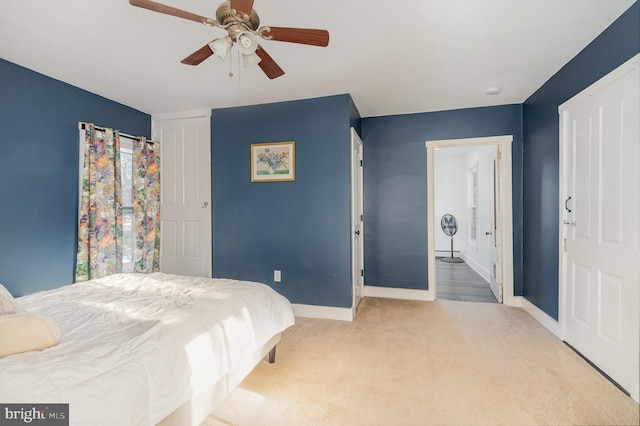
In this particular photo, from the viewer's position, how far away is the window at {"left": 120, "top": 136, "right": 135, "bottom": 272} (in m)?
3.55

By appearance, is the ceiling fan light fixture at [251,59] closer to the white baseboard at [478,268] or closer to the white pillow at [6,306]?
the white pillow at [6,306]

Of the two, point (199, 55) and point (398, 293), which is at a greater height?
point (199, 55)

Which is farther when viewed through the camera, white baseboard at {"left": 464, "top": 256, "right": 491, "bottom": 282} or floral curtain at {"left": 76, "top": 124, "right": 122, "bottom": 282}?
white baseboard at {"left": 464, "top": 256, "right": 491, "bottom": 282}

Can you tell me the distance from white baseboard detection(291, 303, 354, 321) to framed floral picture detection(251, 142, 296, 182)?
4.97 ft

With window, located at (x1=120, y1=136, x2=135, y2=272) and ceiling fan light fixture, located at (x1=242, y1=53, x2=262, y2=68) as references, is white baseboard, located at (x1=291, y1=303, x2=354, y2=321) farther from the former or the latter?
ceiling fan light fixture, located at (x1=242, y1=53, x2=262, y2=68)

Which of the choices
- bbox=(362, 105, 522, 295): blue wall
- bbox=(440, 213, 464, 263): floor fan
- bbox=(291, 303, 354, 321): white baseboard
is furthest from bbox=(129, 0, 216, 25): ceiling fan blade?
bbox=(440, 213, 464, 263): floor fan

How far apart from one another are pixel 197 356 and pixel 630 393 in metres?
2.64

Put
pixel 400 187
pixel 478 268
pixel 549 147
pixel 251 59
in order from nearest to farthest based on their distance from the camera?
1. pixel 251 59
2. pixel 549 147
3. pixel 400 187
4. pixel 478 268

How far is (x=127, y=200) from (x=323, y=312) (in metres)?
2.77

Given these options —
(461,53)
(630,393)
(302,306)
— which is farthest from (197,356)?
(461,53)

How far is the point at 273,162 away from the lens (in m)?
3.50

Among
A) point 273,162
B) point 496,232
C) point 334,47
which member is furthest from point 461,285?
point 334,47

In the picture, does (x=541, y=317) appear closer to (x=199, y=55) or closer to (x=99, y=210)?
(x=199, y=55)

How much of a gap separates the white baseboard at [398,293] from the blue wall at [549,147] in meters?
1.13
